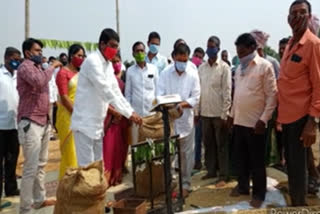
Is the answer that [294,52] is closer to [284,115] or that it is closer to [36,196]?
[284,115]

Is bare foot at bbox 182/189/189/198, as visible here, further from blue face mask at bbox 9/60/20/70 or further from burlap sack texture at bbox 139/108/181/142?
blue face mask at bbox 9/60/20/70

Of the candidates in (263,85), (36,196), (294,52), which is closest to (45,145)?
(36,196)

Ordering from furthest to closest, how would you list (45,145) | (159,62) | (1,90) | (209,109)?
(159,62) → (209,109) → (1,90) → (45,145)

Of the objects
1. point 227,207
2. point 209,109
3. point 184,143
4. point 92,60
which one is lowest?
point 227,207

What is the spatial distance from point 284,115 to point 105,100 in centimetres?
190

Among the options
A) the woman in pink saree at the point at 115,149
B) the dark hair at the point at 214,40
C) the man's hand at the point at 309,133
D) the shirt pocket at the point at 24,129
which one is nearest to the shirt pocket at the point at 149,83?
the woman in pink saree at the point at 115,149

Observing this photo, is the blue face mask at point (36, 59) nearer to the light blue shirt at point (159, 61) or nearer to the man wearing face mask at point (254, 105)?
the man wearing face mask at point (254, 105)

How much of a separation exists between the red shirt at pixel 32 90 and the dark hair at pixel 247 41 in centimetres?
233

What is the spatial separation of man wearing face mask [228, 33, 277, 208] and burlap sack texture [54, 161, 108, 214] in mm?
1874

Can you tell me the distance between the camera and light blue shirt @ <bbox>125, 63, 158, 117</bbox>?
20.8ft

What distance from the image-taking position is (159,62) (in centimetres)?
742

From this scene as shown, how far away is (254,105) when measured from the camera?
15.3 feet

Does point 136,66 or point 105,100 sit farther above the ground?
point 136,66

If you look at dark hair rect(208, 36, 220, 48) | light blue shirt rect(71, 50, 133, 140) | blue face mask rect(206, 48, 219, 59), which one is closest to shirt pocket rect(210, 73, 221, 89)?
blue face mask rect(206, 48, 219, 59)
